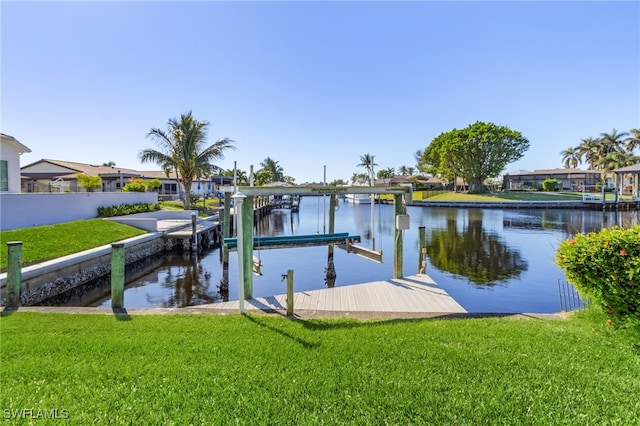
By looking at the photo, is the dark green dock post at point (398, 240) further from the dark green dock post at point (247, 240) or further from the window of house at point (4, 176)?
the window of house at point (4, 176)

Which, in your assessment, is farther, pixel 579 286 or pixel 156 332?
pixel 156 332

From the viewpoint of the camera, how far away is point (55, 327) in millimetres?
5734

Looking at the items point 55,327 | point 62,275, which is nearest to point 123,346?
point 55,327

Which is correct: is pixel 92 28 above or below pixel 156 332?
above

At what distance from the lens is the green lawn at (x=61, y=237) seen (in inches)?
456

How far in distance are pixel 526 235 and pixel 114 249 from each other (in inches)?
1058

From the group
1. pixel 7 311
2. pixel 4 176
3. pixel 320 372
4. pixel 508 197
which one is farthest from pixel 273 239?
pixel 508 197

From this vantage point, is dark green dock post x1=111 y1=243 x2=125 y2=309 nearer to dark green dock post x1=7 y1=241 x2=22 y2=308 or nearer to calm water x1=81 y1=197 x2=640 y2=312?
dark green dock post x1=7 y1=241 x2=22 y2=308

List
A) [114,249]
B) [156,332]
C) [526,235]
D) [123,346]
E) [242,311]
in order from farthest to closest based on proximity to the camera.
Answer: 1. [526,235]
2. [114,249]
3. [242,311]
4. [156,332]
5. [123,346]

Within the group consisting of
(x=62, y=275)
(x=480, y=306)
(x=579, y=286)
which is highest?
(x=579, y=286)

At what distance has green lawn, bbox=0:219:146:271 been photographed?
11.6 meters

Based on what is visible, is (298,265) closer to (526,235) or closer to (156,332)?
(156,332)

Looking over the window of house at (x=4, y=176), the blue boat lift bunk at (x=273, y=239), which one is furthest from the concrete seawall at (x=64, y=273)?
the window of house at (x=4, y=176)

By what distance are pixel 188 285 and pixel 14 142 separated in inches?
496
